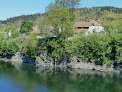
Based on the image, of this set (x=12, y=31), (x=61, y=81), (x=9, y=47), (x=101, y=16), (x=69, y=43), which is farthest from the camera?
(x=101, y=16)

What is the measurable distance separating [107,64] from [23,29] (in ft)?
143

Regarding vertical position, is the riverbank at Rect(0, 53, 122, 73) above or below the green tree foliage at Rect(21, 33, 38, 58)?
below

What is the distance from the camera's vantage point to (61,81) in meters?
26.1

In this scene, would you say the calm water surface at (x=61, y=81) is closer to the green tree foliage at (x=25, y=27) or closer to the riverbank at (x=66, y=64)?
the riverbank at (x=66, y=64)

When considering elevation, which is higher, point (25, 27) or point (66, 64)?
point (25, 27)

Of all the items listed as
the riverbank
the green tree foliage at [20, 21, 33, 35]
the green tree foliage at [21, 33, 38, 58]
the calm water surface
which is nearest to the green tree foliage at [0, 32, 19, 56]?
the riverbank

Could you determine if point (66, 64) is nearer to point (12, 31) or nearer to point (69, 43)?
point (69, 43)

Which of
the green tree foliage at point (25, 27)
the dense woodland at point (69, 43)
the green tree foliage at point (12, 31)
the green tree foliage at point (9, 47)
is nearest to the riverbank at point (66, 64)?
the dense woodland at point (69, 43)

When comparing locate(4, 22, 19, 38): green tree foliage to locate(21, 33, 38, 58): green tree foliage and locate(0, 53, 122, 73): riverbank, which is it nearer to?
locate(0, 53, 122, 73): riverbank

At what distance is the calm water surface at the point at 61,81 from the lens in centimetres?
2276

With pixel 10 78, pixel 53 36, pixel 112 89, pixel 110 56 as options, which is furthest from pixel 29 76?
pixel 110 56

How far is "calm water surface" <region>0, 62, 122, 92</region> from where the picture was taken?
896 inches

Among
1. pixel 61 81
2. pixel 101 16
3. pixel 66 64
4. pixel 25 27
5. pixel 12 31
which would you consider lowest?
pixel 61 81

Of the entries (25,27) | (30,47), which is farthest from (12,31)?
(30,47)
